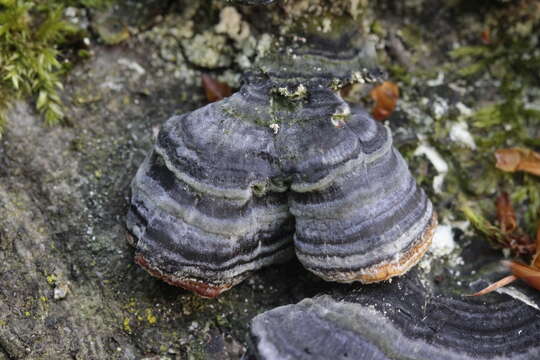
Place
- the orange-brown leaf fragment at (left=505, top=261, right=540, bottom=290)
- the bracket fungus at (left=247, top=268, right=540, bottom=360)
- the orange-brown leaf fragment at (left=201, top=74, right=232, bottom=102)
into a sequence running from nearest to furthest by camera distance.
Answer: the bracket fungus at (left=247, top=268, right=540, bottom=360), the orange-brown leaf fragment at (left=505, top=261, right=540, bottom=290), the orange-brown leaf fragment at (left=201, top=74, right=232, bottom=102)

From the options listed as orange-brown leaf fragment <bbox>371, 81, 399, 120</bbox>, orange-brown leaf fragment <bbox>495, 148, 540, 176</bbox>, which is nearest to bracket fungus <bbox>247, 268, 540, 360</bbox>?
orange-brown leaf fragment <bbox>495, 148, 540, 176</bbox>

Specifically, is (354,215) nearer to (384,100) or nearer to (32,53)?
(384,100)

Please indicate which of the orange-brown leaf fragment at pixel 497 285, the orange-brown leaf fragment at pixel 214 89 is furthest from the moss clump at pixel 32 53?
the orange-brown leaf fragment at pixel 497 285

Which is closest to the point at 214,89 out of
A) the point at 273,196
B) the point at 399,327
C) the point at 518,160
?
the point at 273,196

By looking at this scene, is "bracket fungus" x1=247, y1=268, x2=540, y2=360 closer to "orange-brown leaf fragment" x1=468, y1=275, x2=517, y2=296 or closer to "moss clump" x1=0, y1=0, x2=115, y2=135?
"orange-brown leaf fragment" x1=468, y1=275, x2=517, y2=296

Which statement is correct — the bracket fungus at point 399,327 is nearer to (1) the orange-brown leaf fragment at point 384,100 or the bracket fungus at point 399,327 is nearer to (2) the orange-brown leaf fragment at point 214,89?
(1) the orange-brown leaf fragment at point 384,100
